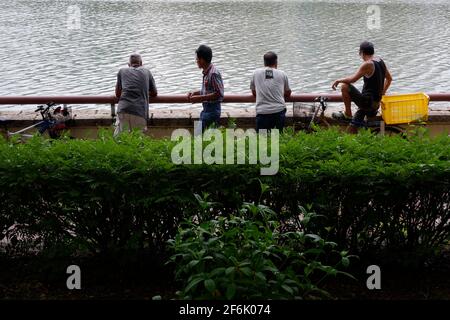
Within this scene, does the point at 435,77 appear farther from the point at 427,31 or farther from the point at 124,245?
the point at 124,245

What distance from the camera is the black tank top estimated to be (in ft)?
29.7

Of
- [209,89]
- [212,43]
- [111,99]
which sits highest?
[212,43]

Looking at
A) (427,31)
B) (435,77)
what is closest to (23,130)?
(435,77)

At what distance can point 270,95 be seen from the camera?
8.73 meters

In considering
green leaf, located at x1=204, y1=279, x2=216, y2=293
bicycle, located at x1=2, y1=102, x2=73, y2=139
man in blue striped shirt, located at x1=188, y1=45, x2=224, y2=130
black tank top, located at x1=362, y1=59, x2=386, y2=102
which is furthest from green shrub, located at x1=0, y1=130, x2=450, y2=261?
bicycle, located at x1=2, y1=102, x2=73, y2=139

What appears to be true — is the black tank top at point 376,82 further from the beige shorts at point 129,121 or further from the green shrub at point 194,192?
the green shrub at point 194,192

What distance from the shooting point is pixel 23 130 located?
9.62 meters

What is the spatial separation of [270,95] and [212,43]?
1658 centimetres

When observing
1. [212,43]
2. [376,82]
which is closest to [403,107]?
[376,82]

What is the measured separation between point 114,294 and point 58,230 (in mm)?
605

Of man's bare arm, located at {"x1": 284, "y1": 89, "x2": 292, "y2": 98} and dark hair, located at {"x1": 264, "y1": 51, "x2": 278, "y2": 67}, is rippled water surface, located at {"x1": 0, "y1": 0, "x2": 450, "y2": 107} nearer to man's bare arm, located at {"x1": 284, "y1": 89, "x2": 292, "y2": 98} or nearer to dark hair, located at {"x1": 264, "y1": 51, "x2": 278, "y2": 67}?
man's bare arm, located at {"x1": 284, "y1": 89, "x2": 292, "y2": 98}

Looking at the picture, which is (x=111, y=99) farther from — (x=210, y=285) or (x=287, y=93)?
(x=210, y=285)
